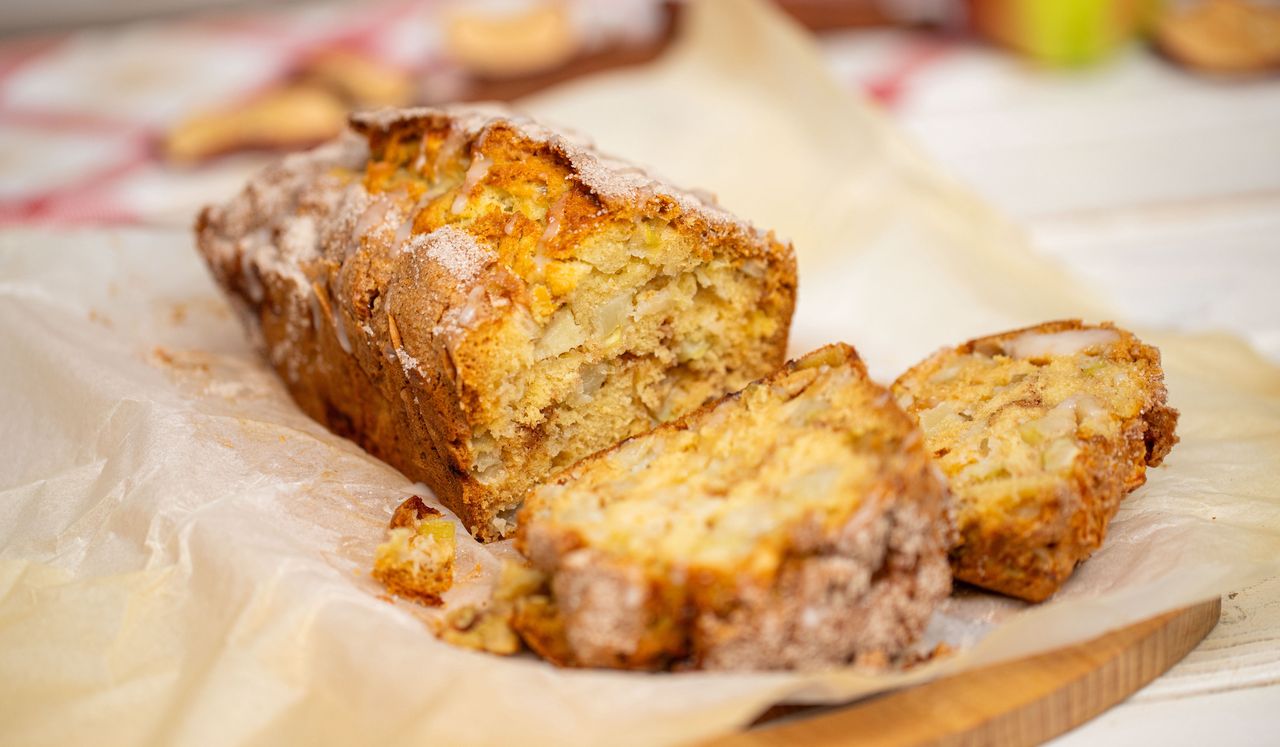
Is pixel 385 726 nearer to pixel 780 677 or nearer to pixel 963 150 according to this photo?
pixel 780 677

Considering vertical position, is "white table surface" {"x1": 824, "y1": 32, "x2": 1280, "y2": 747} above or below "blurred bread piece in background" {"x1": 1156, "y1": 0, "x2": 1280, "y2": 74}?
below

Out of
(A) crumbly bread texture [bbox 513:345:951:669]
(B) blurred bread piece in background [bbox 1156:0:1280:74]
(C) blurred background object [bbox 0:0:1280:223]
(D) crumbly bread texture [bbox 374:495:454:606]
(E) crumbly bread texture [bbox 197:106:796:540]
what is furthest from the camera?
(B) blurred bread piece in background [bbox 1156:0:1280:74]

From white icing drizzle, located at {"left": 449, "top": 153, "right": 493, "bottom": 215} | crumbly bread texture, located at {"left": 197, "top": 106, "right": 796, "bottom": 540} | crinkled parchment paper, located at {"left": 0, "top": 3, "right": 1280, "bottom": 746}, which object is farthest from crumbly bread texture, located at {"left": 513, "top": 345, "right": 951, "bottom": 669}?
white icing drizzle, located at {"left": 449, "top": 153, "right": 493, "bottom": 215}

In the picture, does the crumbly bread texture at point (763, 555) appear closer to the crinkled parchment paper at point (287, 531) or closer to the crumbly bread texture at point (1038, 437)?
the crinkled parchment paper at point (287, 531)

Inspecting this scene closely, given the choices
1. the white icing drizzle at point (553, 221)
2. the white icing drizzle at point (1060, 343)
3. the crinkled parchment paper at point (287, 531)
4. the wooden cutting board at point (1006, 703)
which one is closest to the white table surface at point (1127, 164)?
the crinkled parchment paper at point (287, 531)

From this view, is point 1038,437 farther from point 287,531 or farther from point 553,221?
point 287,531

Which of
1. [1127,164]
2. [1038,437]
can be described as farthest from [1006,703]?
[1127,164]

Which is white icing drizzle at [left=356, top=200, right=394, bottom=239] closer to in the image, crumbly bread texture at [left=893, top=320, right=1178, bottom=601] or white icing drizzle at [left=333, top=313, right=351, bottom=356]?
white icing drizzle at [left=333, top=313, right=351, bottom=356]

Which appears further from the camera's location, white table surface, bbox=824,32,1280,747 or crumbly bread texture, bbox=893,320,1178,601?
white table surface, bbox=824,32,1280,747
